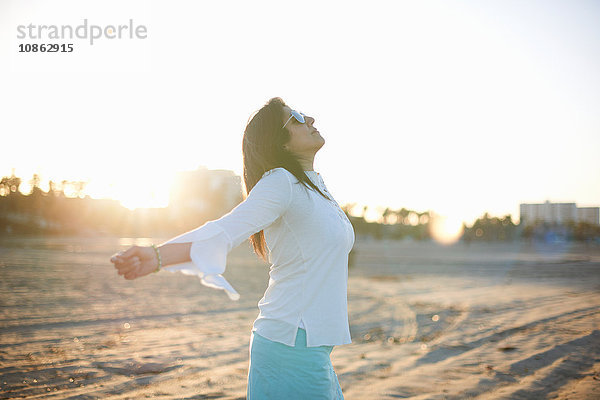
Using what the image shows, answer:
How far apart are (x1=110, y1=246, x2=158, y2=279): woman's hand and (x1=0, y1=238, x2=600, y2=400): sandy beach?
3.40m

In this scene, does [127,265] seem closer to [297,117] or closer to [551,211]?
[297,117]

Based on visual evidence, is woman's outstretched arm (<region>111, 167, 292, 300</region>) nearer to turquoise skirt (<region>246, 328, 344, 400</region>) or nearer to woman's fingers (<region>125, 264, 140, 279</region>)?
woman's fingers (<region>125, 264, 140, 279</region>)

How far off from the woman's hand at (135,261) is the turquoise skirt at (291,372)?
0.58 m

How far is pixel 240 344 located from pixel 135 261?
5.70 meters

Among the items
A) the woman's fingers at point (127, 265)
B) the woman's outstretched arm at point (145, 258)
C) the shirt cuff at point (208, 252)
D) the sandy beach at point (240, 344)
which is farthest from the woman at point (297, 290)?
the sandy beach at point (240, 344)

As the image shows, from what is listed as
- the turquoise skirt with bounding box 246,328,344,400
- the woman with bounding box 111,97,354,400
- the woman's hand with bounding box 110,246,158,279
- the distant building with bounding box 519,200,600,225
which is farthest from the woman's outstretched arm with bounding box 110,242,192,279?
the distant building with bounding box 519,200,600,225

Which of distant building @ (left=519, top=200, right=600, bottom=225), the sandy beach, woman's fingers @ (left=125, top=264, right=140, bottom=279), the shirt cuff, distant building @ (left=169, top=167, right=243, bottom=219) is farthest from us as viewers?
distant building @ (left=519, top=200, right=600, bottom=225)

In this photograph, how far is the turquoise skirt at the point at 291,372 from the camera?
1.74 metres

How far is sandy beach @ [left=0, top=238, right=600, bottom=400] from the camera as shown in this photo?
15.1 ft

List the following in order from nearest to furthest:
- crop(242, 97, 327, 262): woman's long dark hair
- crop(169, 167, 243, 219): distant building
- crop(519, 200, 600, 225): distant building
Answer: crop(242, 97, 327, 262): woman's long dark hair
crop(169, 167, 243, 219): distant building
crop(519, 200, 600, 225): distant building

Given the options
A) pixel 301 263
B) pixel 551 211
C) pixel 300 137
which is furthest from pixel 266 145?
pixel 551 211

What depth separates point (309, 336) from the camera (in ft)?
5.69

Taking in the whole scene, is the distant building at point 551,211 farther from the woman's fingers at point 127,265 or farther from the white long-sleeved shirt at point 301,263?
the woman's fingers at point 127,265

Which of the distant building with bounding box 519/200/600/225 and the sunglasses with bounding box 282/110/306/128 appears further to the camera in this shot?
the distant building with bounding box 519/200/600/225
